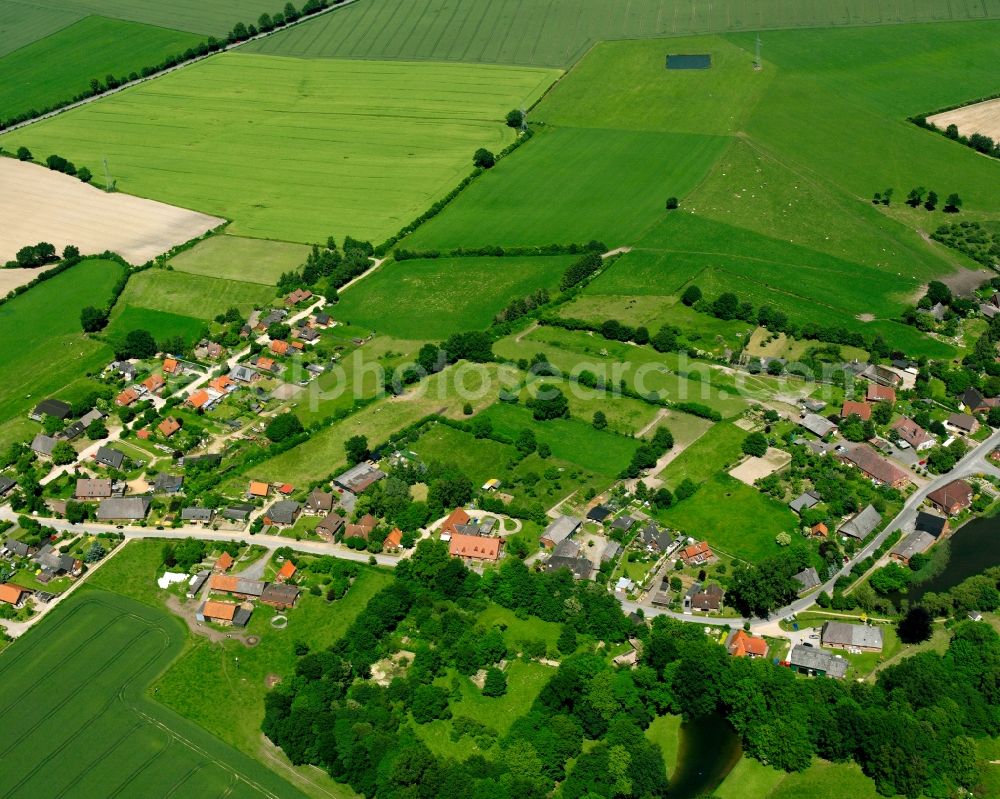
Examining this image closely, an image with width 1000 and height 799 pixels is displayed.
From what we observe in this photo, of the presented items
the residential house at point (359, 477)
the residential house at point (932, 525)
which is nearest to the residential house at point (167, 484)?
the residential house at point (359, 477)

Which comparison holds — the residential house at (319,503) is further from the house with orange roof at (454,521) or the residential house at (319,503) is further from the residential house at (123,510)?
the residential house at (123,510)

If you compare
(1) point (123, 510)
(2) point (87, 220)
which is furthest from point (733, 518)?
(2) point (87, 220)

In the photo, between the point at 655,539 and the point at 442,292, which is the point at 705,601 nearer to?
the point at 655,539

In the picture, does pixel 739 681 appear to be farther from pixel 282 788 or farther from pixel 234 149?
pixel 234 149

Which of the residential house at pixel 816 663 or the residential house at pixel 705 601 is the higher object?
the residential house at pixel 705 601

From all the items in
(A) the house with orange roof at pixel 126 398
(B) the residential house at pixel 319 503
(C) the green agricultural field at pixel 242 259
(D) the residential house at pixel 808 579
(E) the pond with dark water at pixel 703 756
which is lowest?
(E) the pond with dark water at pixel 703 756

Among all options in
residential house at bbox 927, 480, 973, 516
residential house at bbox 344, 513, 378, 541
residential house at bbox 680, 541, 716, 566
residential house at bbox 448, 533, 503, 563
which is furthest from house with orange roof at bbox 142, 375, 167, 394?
residential house at bbox 927, 480, 973, 516

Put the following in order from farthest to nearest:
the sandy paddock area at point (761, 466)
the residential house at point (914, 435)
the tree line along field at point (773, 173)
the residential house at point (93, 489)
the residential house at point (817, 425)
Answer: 1. the tree line along field at point (773, 173)
2. the residential house at point (817, 425)
3. the residential house at point (914, 435)
4. the residential house at point (93, 489)
5. the sandy paddock area at point (761, 466)
